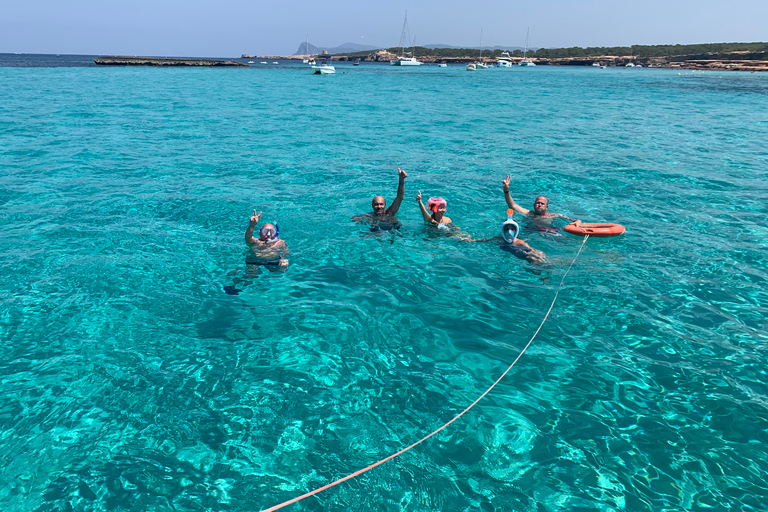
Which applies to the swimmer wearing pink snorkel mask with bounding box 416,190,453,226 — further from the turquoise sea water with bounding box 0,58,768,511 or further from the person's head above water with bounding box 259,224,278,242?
the person's head above water with bounding box 259,224,278,242

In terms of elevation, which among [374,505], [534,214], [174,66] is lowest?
[374,505]

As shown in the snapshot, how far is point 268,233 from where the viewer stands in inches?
356

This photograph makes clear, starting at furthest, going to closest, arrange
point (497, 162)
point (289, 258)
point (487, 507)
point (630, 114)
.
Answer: point (630, 114)
point (497, 162)
point (289, 258)
point (487, 507)

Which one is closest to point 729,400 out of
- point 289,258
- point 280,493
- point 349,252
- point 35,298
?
point 280,493

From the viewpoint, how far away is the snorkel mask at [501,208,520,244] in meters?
9.30

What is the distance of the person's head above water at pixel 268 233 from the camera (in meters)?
8.99

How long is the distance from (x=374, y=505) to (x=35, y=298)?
296 inches

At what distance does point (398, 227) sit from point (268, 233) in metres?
3.59

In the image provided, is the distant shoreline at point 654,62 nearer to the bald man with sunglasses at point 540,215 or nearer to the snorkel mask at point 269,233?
the bald man with sunglasses at point 540,215

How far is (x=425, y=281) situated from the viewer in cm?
887

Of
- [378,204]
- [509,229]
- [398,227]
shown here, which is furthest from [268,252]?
Answer: [509,229]

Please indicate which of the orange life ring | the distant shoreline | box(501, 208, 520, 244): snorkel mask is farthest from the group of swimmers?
the distant shoreline

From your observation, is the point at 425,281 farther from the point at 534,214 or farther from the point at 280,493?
the point at 280,493

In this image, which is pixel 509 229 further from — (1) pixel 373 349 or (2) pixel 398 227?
(1) pixel 373 349
